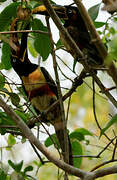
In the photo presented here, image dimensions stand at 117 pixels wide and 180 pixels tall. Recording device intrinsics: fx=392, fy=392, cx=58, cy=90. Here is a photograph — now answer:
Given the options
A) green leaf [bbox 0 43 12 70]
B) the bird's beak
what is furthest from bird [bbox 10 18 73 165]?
the bird's beak

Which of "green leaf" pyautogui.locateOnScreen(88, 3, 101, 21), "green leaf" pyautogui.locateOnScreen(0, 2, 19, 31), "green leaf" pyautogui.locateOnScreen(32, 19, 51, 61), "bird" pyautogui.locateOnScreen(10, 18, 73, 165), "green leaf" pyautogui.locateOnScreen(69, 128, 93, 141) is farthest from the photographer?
"bird" pyautogui.locateOnScreen(10, 18, 73, 165)

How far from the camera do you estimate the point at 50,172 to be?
4426 millimetres

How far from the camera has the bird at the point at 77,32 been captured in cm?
191

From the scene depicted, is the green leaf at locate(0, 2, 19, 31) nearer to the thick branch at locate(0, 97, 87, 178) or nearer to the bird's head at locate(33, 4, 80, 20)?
the bird's head at locate(33, 4, 80, 20)

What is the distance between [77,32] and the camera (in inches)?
84.0

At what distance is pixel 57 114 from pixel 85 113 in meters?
1.46

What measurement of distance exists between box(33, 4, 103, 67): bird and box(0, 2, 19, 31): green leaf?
10 centimetres

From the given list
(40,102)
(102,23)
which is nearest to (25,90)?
(40,102)

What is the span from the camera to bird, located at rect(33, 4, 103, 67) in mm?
1905

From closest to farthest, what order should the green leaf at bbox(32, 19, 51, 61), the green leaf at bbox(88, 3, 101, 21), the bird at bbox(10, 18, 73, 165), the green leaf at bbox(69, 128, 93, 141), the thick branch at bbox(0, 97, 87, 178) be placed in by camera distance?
the thick branch at bbox(0, 97, 87, 178) → the green leaf at bbox(88, 3, 101, 21) → the green leaf at bbox(32, 19, 51, 61) → the green leaf at bbox(69, 128, 93, 141) → the bird at bbox(10, 18, 73, 165)

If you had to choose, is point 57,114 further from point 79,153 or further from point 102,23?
point 102,23

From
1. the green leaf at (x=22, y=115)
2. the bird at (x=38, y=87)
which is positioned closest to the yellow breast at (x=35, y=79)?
the bird at (x=38, y=87)

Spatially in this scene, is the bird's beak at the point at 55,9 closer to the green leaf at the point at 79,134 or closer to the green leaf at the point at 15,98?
the green leaf at the point at 15,98

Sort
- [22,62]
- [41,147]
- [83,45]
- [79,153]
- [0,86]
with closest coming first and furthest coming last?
1. [41,147]
2. [0,86]
3. [83,45]
4. [79,153]
5. [22,62]
